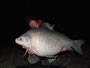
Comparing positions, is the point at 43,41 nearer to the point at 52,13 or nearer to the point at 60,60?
the point at 60,60

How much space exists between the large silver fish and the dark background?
8.31 m

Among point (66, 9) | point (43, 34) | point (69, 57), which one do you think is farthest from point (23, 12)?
point (43, 34)

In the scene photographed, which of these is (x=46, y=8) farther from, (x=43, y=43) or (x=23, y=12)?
(x=43, y=43)

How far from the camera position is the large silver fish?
6.23ft

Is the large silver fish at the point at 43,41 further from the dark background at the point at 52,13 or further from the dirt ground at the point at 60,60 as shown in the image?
the dark background at the point at 52,13

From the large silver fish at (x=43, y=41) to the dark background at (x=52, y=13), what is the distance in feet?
27.3

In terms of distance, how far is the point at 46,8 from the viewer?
13477 millimetres

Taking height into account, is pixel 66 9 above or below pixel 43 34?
below

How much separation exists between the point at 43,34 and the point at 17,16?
37.7 ft

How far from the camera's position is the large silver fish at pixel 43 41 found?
190cm

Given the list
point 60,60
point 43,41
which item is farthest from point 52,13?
point 43,41

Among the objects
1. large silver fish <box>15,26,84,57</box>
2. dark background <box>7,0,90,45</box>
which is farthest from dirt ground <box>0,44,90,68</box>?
dark background <box>7,0,90,45</box>

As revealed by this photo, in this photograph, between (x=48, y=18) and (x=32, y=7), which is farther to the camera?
(x=32, y=7)

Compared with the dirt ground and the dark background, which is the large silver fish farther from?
the dark background
